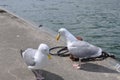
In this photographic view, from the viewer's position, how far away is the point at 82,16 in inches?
662

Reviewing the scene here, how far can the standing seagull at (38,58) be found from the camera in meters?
6.02

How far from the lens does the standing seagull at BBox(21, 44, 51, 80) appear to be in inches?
237

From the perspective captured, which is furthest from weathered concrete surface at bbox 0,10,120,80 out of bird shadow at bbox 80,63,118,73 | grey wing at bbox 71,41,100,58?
grey wing at bbox 71,41,100,58

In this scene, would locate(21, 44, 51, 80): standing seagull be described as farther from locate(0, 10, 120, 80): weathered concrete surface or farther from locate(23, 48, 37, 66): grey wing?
locate(0, 10, 120, 80): weathered concrete surface

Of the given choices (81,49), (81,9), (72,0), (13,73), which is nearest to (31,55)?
(13,73)

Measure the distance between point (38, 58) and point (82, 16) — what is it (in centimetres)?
1094

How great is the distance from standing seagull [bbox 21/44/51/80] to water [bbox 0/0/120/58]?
446 centimetres

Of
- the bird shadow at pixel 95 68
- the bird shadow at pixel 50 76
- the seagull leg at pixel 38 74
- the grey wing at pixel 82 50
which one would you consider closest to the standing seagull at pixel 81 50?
the grey wing at pixel 82 50

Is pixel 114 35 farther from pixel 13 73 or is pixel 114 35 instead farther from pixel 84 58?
pixel 13 73

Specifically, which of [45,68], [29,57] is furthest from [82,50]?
[29,57]

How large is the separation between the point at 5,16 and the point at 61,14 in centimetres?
599

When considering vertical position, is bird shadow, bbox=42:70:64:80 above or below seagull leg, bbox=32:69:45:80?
below

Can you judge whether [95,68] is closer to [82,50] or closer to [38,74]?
[82,50]

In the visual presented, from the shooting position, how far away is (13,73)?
6586mm
